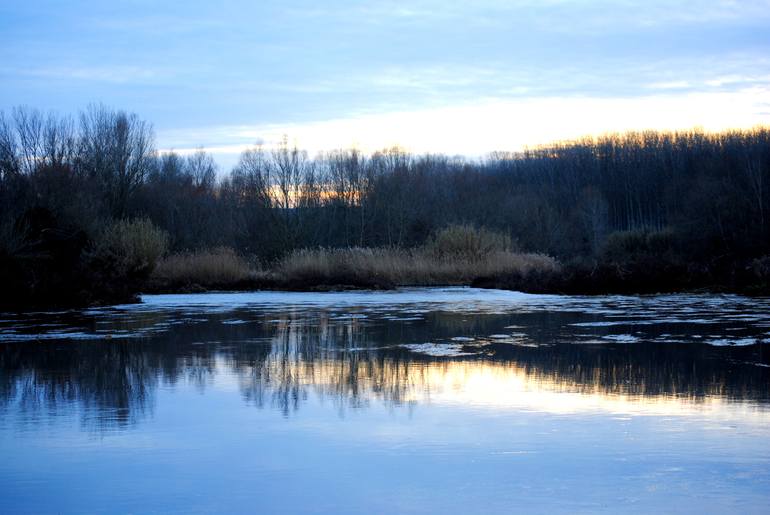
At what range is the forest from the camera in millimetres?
24188

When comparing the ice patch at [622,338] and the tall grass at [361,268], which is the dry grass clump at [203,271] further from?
the ice patch at [622,338]

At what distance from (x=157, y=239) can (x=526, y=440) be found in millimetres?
25972

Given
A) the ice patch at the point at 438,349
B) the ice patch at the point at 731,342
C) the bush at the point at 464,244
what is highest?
the bush at the point at 464,244

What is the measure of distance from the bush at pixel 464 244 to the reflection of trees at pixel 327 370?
61.3 feet

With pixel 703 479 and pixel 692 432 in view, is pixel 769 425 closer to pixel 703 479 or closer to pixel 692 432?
pixel 692 432

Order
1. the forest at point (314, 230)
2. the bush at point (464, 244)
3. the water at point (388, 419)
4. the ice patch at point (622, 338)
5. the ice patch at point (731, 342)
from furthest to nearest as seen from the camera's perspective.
→ the bush at point (464, 244)
the forest at point (314, 230)
the ice patch at point (622, 338)
the ice patch at point (731, 342)
the water at point (388, 419)

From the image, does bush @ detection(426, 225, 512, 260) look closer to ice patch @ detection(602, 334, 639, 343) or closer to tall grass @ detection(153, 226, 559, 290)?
tall grass @ detection(153, 226, 559, 290)

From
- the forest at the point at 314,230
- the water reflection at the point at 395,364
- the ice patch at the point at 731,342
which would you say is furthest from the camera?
the forest at the point at 314,230

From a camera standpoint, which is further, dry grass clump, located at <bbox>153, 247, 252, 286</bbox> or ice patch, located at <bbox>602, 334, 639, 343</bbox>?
dry grass clump, located at <bbox>153, 247, 252, 286</bbox>

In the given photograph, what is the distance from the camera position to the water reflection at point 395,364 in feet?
28.7

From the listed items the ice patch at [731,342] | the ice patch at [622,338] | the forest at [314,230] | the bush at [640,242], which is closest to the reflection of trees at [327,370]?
the ice patch at [731,342]

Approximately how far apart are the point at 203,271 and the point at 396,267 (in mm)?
7038

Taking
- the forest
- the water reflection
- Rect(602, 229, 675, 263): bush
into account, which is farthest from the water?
Rect(602, 229, 675, 263): bush

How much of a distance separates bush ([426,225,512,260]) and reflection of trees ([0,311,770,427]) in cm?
1868
